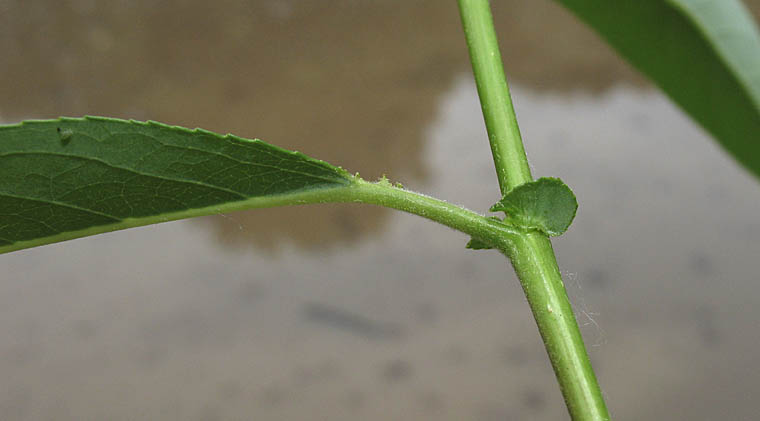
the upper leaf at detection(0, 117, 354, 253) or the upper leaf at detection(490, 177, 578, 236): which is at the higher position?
the upper leaf at detection(0, 117, 354, 253)

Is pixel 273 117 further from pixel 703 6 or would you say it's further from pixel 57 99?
pixel 703 6

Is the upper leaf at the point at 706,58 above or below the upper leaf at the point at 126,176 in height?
below

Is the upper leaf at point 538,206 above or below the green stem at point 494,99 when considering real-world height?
below
